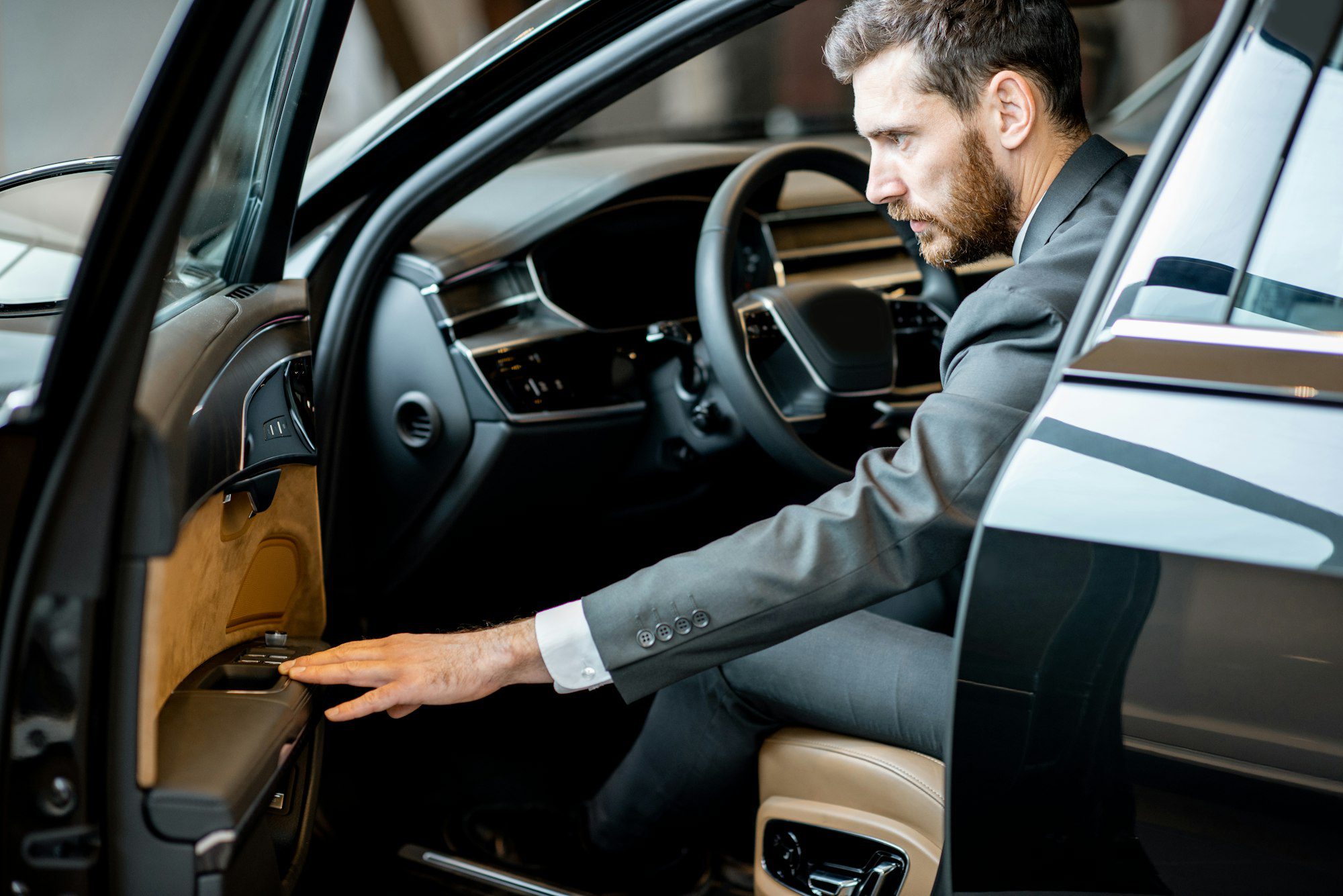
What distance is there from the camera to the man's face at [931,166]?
3.78ft

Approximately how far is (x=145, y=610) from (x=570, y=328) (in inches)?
38.8

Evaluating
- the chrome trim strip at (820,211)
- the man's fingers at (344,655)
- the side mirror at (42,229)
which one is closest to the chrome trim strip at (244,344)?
the side mirror at (42,229)

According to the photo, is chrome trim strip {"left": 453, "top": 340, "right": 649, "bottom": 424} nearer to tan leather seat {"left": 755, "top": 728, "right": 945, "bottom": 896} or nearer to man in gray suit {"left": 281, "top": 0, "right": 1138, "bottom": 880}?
man in gray suit {"left": 281, "top": 0, "right": 1138, "bottom": 880}

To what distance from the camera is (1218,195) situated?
0.79m

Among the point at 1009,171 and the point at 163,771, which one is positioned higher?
the point at 1009,171

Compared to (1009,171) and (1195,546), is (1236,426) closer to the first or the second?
(1195,546)

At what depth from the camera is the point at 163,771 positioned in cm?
85

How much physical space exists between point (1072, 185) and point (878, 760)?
1.95 feet

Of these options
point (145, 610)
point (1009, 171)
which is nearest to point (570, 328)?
point (1009, 171)

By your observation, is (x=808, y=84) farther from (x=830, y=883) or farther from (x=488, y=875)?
(x=830, y=883)

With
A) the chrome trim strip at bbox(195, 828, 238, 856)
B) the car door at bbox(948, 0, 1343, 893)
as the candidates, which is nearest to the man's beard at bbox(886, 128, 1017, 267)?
the car door at bbox(948, 0, 1343, 893)

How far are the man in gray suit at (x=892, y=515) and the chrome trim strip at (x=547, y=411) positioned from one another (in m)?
0.52

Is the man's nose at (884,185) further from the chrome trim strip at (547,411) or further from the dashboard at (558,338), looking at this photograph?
the chrome trim strip at (547,411)

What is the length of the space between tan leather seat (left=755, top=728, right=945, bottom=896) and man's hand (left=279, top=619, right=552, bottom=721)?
314 millimetres
